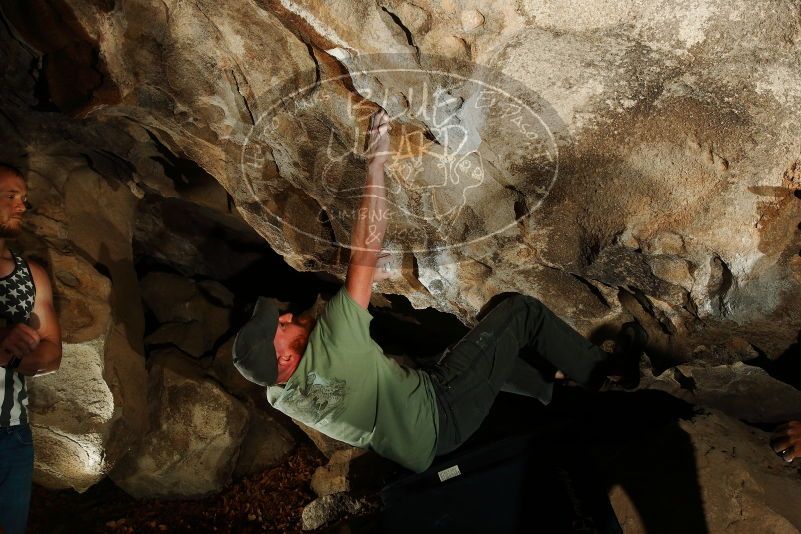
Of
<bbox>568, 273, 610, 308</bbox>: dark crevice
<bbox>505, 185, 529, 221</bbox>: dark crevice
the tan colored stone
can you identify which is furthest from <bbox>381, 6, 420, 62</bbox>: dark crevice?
the tan colored stone

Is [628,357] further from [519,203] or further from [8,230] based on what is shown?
[8,230]

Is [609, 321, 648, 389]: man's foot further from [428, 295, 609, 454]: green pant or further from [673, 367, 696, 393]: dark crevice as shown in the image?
[673, 367, 696, 393]: dark crevice

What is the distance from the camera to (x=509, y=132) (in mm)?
2170

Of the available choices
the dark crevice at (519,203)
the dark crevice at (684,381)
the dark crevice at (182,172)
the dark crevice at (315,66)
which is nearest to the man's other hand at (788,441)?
the dark crevice at (684,381)

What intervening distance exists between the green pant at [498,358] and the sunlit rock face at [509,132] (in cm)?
34

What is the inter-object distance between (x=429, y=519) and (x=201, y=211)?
382 cm

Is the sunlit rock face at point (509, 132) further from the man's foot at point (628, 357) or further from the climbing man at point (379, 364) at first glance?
the climbing man at point (379, 364)

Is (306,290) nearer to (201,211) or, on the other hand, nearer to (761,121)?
(201,211)

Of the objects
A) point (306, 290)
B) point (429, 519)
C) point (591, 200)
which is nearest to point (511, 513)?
point (429, 519)

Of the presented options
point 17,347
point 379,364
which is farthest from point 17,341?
point 379,364

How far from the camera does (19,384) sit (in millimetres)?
2518

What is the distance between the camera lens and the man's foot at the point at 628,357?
259 centimetres

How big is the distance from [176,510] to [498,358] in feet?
13.4

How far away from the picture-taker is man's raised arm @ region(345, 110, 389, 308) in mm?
2002
